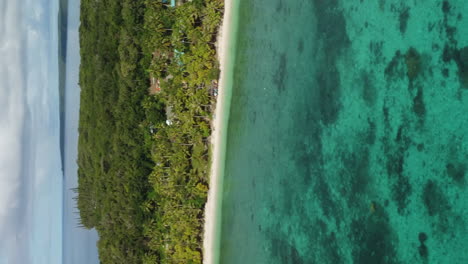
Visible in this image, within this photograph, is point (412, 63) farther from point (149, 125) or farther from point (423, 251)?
point (149, 125)

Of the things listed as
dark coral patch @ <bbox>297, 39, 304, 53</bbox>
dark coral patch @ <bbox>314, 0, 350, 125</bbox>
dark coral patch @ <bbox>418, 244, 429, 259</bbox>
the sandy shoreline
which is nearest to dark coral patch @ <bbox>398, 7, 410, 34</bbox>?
dark coral patch @ <bbox>314, 0, 350, 125</bbox>

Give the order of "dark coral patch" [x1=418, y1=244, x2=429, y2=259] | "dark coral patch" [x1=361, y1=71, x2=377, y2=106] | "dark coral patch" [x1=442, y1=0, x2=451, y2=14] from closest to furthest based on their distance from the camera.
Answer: "dark coral patch" [x1=442, y1=0, x2=451, y2=14] → "dark coral patch" [x1=418, y1=244, x2=429, y2=259] → "dark coral patch" [x1=361, y1=71, x2=377, y2=106]

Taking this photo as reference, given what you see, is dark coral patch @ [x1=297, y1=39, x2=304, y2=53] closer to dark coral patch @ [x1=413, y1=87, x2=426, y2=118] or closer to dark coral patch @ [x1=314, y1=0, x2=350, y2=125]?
dark coral patch @ [x1=314, y1=0, x2=350, y2=125]

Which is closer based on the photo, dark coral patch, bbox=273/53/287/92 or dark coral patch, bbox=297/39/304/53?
dark coral patch, bbox=297/39/304/53

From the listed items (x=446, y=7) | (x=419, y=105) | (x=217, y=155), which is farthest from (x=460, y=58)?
(x=217, y=155)

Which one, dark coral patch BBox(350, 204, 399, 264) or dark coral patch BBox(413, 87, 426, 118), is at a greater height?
dark coral patch BBox(413, 87, 426, 118)
